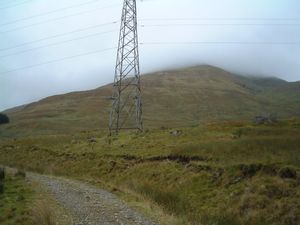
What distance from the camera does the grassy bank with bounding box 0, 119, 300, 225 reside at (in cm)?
2158

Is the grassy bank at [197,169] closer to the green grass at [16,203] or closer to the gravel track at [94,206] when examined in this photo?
the gravel track at [94,206]

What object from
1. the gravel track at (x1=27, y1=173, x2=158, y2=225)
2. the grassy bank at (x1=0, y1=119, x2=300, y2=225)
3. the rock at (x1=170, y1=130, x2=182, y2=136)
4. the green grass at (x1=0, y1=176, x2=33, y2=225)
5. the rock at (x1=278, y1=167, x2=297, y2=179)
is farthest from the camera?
the rock at (x1=170, y1=130, x2=182, y2=136)

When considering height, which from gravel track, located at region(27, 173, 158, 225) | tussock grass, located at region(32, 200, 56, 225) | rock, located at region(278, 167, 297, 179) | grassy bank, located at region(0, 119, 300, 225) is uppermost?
tussock grass, located at region(32, 200, 56, 225)

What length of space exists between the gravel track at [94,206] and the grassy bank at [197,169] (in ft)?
3.99

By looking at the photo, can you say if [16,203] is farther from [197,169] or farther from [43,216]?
[197,169]

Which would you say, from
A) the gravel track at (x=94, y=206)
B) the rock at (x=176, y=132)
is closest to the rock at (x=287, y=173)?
the gravel track at (x=94, y=206)

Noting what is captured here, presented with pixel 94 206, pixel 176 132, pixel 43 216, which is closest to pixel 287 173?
pixel 94 206

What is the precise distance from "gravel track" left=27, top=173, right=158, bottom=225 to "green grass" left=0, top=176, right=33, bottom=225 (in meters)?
1.37

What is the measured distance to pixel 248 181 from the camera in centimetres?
2478

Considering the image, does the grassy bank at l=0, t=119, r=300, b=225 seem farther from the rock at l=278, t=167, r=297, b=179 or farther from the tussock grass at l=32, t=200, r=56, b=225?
the tussock grass at l=32, t=200, r=56, b=225

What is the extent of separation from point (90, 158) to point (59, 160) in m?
4.26

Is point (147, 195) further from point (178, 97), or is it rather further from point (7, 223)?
point (178, 97)

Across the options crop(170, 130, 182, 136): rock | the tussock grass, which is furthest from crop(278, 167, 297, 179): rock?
crop(170, 130, 182, 136): rock

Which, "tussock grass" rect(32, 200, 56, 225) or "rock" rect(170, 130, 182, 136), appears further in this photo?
"rock" rect(170, 130, 182, 136)
